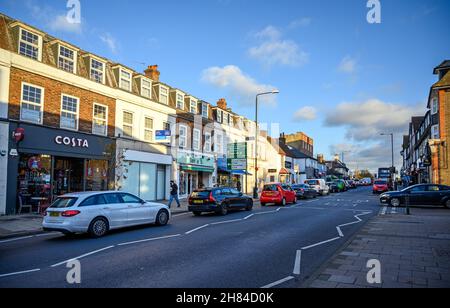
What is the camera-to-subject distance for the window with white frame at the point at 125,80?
2118 cm

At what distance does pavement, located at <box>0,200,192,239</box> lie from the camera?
34.4 feet

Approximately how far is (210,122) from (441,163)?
2210cm

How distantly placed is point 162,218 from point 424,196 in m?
16.3

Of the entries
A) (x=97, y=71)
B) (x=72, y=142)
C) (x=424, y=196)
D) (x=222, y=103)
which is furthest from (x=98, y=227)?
(x=222, y=103)

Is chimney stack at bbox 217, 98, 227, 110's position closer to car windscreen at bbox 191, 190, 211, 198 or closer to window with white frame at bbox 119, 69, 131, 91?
window with white frame at bbox 119, 69, 131, 91

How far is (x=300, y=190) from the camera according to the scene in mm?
27891

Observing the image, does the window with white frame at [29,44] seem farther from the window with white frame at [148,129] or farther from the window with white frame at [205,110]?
the window with white frame at [205,110]

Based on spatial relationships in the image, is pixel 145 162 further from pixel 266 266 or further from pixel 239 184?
pixel 266 266

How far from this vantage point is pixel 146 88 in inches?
918

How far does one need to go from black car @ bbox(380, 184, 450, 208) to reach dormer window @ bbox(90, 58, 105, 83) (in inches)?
776

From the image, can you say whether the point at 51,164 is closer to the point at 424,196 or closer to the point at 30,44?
the point at 30,44

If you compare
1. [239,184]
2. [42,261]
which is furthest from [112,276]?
[239,184]

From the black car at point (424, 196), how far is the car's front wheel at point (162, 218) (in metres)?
14.3

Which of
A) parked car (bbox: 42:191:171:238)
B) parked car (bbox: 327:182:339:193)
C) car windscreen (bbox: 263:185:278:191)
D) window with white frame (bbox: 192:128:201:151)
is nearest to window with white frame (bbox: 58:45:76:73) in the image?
parked car (bbox: 42:191:171:238)
